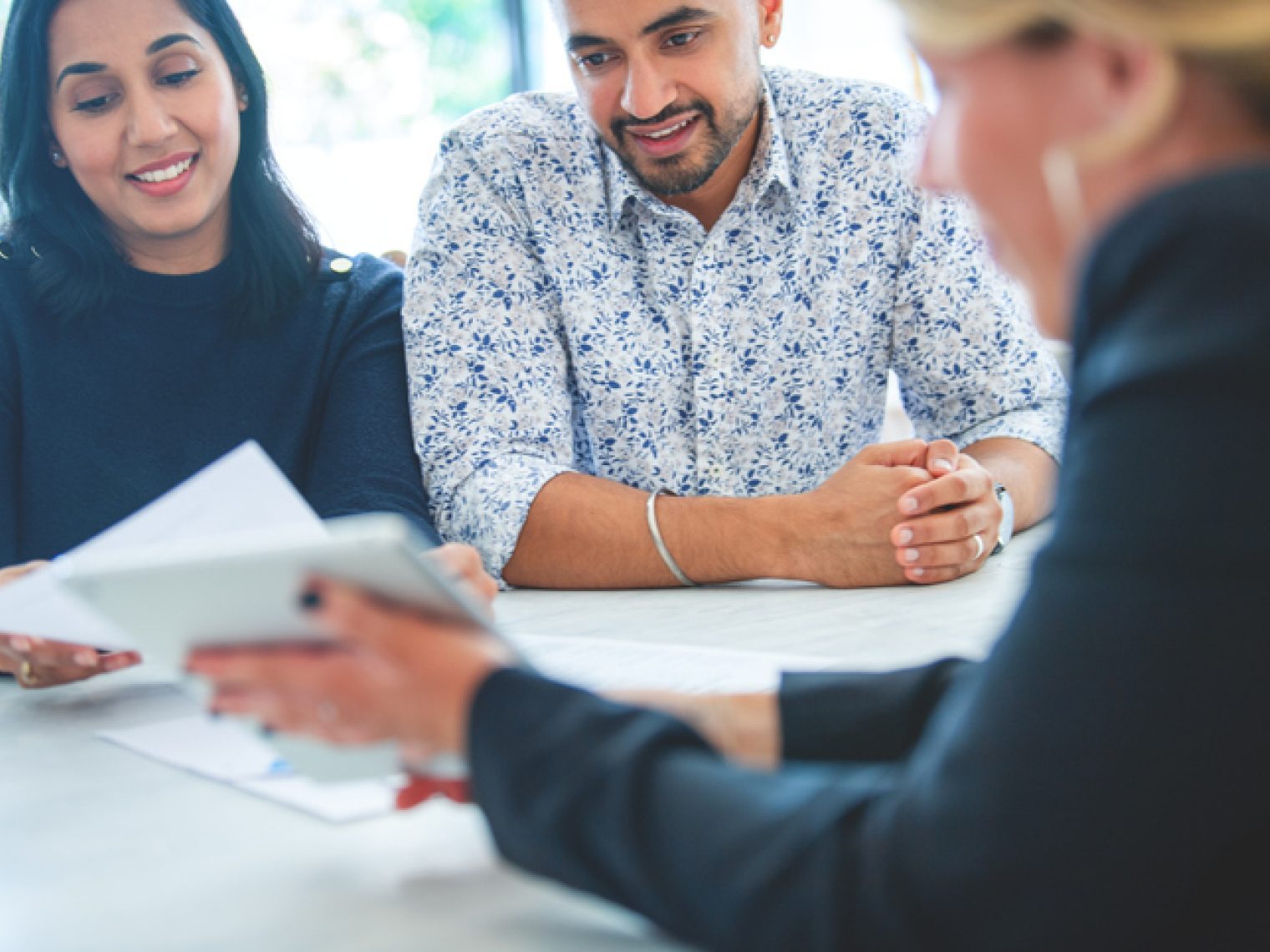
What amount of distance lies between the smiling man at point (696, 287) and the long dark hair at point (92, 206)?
183 millimetres

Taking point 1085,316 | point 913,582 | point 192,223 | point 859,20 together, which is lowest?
point 913,582

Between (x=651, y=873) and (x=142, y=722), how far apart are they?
2.23 ft

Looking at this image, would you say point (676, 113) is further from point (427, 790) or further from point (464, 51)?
point (464, 51)

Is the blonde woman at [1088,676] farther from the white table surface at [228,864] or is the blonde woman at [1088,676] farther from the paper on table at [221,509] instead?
the paper on table at [221,509]

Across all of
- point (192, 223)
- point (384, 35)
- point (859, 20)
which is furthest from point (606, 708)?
point (384, 35)

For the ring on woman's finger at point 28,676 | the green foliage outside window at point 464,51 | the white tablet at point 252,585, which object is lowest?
the ring on woman's finger at point 28,676

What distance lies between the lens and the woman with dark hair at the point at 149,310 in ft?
5.59

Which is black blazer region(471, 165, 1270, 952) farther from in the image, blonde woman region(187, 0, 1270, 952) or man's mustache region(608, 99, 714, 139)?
man's mustache region(608, 99, 714, 139)

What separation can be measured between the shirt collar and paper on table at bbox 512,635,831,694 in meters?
0.82

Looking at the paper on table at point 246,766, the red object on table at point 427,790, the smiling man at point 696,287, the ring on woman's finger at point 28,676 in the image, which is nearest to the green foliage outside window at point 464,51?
the smiling man at point 696,287

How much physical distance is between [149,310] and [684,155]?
0.72m

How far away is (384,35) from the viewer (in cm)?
478

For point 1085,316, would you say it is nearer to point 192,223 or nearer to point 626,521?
point 626,521

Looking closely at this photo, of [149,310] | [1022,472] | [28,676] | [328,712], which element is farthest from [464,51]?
[328,712]
